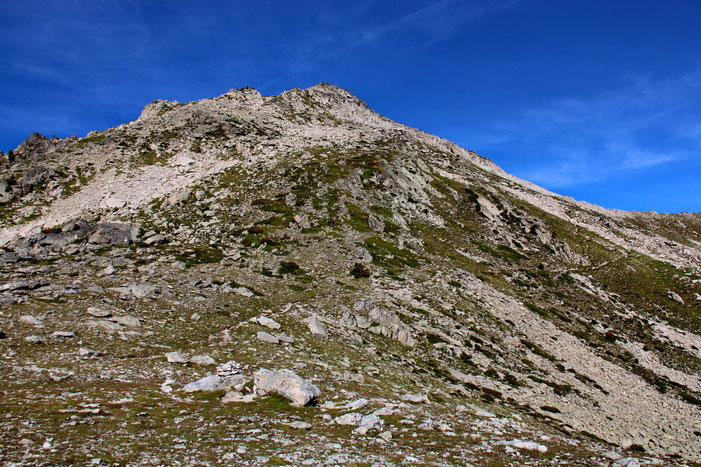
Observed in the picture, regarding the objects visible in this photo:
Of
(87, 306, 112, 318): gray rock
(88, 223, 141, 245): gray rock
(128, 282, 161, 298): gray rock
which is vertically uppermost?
(88, 223, 141, 245): gray rock

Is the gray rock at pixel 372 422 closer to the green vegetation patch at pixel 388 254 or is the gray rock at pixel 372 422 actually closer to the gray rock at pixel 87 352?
the gray rock at pixel 87 352

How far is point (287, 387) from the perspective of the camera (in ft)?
55.3

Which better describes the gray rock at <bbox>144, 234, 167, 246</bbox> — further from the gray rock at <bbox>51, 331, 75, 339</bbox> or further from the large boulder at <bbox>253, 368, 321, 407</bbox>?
the large boulder at <bbox>253, 368, 321, 407</bbox>

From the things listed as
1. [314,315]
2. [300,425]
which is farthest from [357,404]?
[314,315]

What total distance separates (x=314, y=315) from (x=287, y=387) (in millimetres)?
12140

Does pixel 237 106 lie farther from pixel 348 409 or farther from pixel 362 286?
pixel 348 409

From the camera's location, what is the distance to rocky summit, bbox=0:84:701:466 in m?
13.6

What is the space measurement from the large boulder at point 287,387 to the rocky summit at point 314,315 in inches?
4.0

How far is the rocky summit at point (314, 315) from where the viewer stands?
13.6 meters

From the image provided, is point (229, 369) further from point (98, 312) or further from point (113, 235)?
point (113, 235)

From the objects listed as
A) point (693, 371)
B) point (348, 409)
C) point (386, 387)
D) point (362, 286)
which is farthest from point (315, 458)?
point (693, 371)

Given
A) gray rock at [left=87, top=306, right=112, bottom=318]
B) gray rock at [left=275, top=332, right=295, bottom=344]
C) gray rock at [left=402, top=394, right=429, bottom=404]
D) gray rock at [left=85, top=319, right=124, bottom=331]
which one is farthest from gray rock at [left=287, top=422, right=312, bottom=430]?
gray rock at [left=87, top=306, right=112, bottom=318]

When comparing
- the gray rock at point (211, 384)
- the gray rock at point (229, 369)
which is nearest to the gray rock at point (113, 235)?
the gray rock at point (229, 369)

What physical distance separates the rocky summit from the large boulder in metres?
0.10
